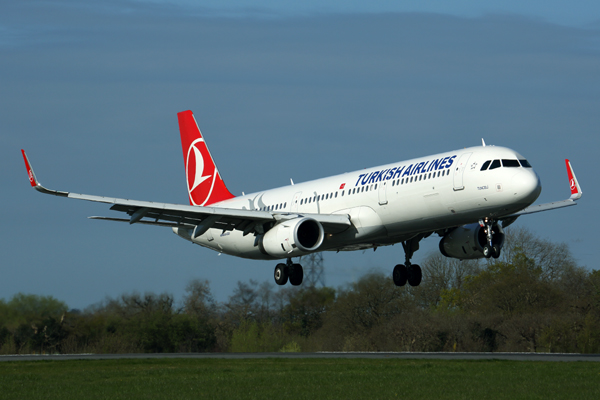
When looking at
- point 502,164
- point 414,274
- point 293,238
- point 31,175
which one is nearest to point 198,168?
point 414,274

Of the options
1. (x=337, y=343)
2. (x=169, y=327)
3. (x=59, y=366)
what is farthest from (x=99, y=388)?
(x=337, y=343)

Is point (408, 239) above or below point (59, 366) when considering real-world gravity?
above

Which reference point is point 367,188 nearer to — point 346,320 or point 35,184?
point 35,184

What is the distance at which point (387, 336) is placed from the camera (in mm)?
65438

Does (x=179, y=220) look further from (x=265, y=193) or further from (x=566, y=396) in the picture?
(x=566, y=396)

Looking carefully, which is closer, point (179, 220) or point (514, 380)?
point (514, 380)

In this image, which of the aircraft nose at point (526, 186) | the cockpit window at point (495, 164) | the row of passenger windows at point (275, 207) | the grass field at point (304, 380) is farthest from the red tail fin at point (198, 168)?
the aircraft nose at point (526, 186)

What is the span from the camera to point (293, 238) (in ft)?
122

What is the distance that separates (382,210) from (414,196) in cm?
206

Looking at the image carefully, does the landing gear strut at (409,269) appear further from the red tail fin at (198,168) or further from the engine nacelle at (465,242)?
the red tail fin at (198,168)

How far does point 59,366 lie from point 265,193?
13905 mm

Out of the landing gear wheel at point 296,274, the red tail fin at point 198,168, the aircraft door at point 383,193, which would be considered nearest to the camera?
the aircraft door at point 383,193

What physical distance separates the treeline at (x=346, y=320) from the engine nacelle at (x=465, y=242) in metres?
16.0

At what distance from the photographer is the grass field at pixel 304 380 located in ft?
95.1
